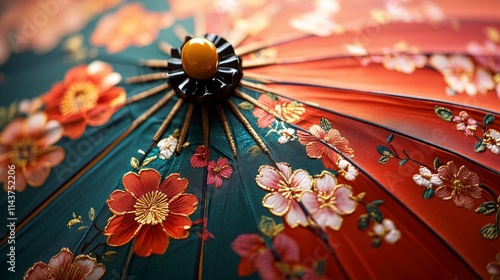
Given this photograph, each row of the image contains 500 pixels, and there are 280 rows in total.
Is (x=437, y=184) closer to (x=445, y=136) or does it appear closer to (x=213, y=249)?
(x=445, y=136)

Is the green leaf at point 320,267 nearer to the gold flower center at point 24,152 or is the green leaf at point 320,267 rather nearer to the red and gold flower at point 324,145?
the red and gold flower at point 324,145

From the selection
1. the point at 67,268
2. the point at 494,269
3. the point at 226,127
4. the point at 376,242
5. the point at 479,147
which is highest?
the point at 226,127

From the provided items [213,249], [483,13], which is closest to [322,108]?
[213,249]

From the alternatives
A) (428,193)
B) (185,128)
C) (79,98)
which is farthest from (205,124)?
(428,193)

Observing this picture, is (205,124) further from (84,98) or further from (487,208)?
(487,208)

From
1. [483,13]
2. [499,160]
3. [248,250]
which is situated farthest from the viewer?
[483,13]

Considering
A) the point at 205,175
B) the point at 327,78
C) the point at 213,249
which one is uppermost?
the point at 327,78

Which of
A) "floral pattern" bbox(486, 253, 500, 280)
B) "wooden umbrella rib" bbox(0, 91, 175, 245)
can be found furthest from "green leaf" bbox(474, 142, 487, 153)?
"wooden umbrella rib" bbox(0, 91, 175, 245)
